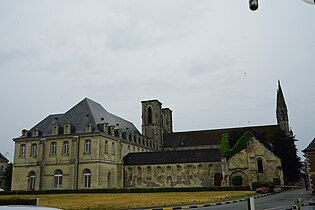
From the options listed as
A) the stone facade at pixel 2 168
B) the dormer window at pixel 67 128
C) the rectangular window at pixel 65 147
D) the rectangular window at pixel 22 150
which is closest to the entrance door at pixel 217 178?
the rectangular window at pixel 65 147

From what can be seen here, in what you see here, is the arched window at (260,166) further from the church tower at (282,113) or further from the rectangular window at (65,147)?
the church tower at (282,113)

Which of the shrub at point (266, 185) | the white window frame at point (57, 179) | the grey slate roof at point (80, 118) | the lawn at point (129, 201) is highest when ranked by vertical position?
the grey slate roof at point (80, 118)

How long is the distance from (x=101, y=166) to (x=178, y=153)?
36.5 feet

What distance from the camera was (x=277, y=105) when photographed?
2461 inches

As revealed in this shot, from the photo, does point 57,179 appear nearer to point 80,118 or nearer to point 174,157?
point 80,118

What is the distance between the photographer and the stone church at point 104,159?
37.8 m

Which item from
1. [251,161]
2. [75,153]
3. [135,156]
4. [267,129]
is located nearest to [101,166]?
[75,153]

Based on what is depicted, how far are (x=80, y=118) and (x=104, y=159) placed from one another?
715 centimetres

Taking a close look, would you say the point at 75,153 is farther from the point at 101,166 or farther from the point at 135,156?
the point at 135,156

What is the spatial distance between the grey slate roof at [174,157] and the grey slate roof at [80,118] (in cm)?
654

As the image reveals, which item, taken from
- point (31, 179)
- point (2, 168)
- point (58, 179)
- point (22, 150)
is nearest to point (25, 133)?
point (22, 150)

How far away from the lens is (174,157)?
45.1 metres

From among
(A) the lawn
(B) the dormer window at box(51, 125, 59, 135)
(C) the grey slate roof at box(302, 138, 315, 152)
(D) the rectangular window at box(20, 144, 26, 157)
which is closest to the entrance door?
(A) the lawn

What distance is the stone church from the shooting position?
3778 cm
